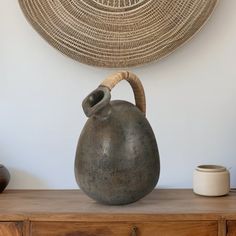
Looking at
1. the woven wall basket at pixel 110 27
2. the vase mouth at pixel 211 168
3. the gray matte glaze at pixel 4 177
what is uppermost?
the woven wall basket at pixel 110 27

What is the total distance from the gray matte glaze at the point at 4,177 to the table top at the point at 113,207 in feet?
0.09

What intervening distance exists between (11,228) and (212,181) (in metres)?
0.53

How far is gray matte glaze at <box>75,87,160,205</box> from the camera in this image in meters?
0.99

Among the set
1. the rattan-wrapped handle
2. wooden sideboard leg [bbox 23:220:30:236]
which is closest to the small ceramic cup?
the rattan-wrapped handle

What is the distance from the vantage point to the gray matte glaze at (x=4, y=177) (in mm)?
1189

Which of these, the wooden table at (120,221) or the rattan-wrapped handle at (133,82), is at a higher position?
the rattan-wrapped handle at (133,82)

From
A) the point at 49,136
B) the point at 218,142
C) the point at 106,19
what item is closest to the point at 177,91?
the point at 218,142

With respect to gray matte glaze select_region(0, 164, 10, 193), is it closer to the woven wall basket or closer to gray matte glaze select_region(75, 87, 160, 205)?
gray matte glaze select_region(75, 87, 160, 205)

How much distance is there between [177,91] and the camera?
1.27 metres

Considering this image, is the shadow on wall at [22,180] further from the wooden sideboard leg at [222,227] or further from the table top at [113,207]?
the wooden sideboard leg at [222,227]

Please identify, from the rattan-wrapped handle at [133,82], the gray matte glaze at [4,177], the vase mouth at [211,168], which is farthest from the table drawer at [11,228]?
the vase mouth at [211,168]

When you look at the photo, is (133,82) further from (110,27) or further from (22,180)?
(22,180)

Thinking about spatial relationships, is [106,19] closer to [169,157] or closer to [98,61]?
[98,61]

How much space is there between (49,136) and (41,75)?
191 millimetres
